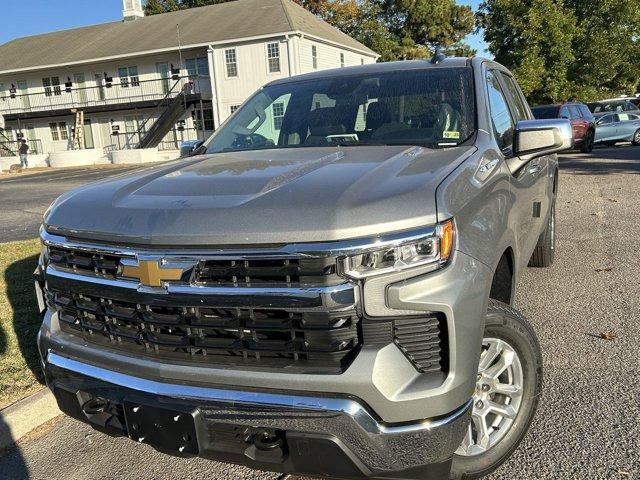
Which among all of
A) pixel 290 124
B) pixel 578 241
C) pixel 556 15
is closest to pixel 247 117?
pixel 290 124

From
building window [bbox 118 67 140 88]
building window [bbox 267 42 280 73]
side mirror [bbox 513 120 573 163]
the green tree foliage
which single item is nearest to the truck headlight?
side mirror [bbox 513 120 573 163]

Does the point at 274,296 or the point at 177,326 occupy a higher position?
the point at 274,296

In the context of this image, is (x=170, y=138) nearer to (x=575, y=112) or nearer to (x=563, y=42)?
(x=563, y=42)

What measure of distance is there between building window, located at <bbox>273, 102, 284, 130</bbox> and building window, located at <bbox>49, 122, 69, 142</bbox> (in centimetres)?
3801

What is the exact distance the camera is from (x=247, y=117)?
4016 millimetres

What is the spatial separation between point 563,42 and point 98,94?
26.9m

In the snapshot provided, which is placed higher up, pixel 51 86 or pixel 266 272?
pixel 266 272

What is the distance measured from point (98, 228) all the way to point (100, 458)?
1.50m

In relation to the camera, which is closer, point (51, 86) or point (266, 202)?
point (266, 202)

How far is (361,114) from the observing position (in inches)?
138

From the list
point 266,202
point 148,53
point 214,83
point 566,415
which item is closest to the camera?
point 266,202

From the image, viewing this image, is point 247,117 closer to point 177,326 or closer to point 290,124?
point 290,124

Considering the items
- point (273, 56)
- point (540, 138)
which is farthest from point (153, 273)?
point (273, 56)

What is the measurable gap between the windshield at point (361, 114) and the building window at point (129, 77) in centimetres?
3331
